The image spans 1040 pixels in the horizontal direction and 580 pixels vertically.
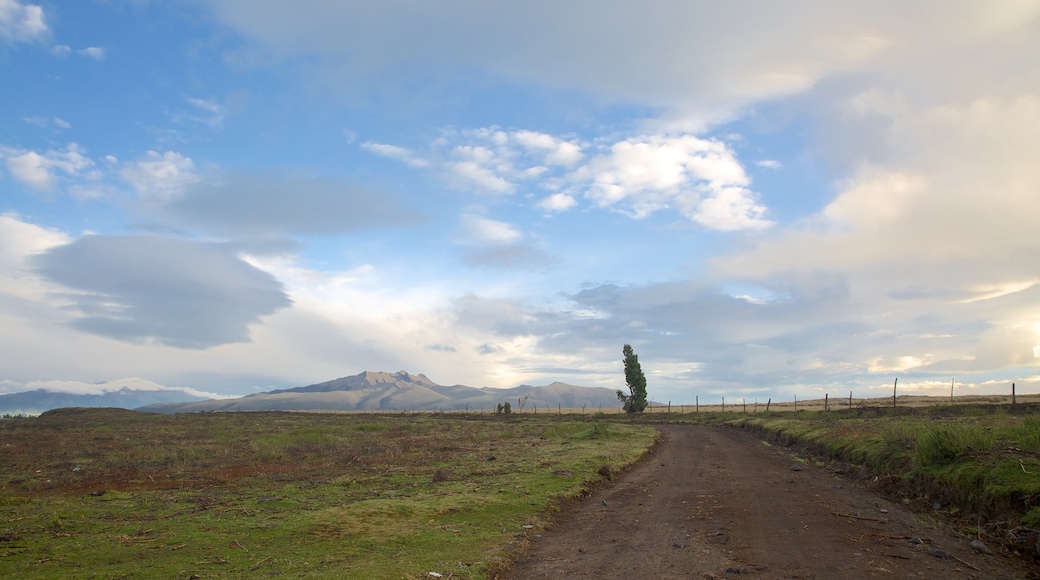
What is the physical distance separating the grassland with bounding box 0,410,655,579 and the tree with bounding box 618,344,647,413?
7295 centimetres

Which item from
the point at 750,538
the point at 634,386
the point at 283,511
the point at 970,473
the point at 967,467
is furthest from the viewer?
the point at 634,386

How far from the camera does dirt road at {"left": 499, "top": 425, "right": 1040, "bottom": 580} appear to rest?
920 cm

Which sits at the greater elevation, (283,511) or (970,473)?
(970,473)

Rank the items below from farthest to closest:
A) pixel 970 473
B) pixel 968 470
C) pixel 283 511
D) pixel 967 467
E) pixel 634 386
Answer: pixel 634 386
pixel 283 511
pixel 967 467
pixel 968 470
pixel 970 473

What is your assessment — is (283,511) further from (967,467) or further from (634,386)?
(634,386)

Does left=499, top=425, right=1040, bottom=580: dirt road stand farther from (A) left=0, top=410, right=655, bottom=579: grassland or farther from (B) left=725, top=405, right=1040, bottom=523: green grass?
(A) left=0, top=410, right=655, bottom=579: grassland

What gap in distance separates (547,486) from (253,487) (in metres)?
10.6

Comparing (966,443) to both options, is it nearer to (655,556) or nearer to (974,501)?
(974,501)

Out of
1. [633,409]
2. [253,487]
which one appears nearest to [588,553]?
[253,487]

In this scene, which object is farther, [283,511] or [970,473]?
[283,511]

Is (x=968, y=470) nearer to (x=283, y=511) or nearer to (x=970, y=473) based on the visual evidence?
(x=970, y=473)

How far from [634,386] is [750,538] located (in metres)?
92.0

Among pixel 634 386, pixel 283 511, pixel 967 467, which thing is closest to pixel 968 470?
pixel 967 467

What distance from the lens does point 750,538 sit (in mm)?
11211
